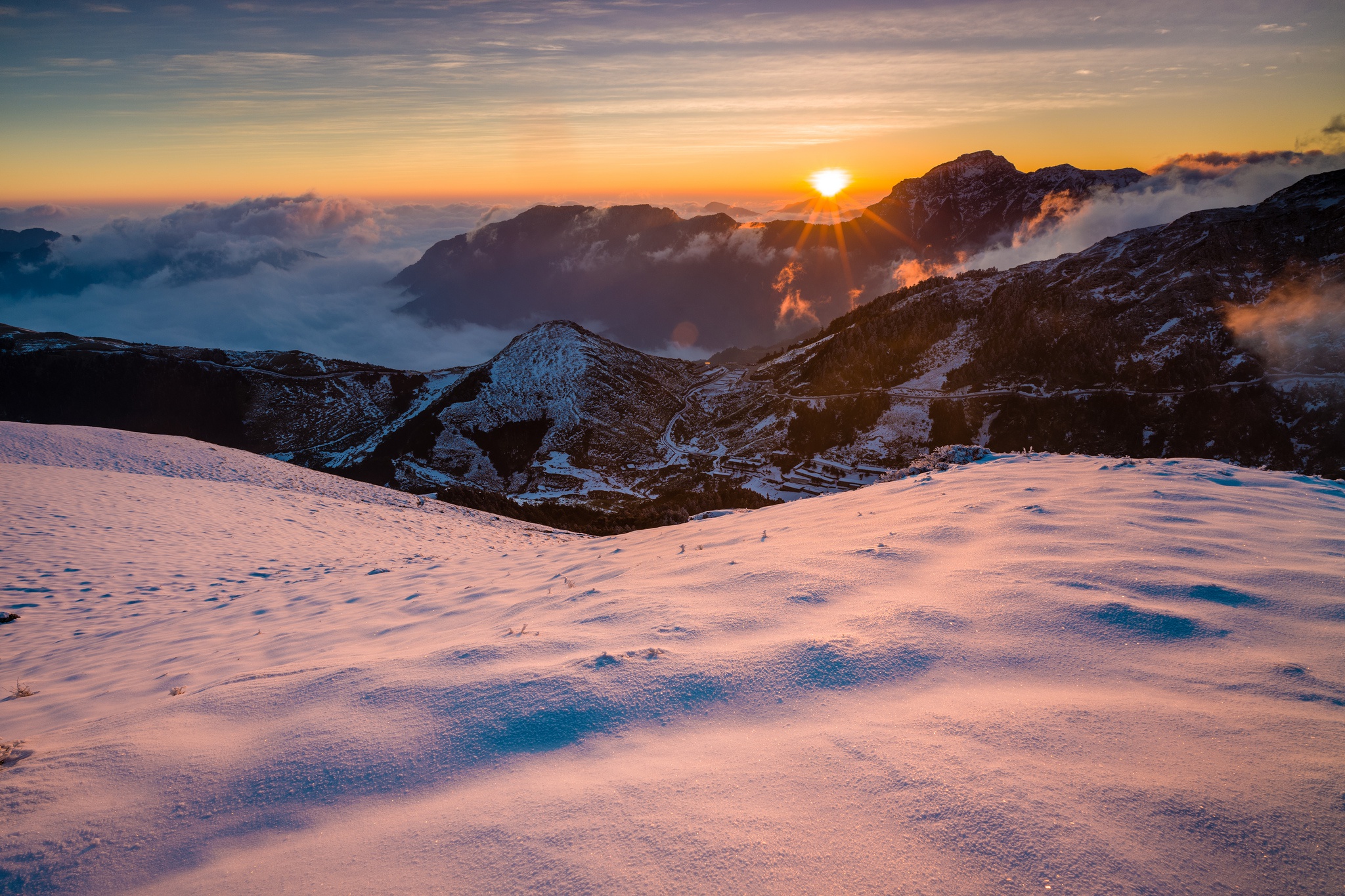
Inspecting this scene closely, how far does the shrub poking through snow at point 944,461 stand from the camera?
16094 millimetres

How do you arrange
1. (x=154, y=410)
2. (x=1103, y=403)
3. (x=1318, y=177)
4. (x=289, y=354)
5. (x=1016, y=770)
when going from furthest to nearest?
(x=289, y=354), (x=154, y=410), (x=1318, y=177), (x=1103, y=403), (x=1016, y=770)

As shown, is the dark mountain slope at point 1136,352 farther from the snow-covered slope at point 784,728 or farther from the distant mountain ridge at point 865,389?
the snow-covered slope at point 784,728

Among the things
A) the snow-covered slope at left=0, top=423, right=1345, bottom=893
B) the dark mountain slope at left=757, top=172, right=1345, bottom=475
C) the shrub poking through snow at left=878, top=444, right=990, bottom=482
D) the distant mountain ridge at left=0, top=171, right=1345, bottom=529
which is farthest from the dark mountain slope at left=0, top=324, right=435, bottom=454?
the snow-covered slope at left=0, top=423, right=1345, bottom=893

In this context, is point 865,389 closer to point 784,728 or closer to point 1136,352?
point 1136,352

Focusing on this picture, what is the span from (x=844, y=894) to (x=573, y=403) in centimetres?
9221

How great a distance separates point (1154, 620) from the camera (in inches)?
185

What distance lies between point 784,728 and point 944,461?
51.0 feet

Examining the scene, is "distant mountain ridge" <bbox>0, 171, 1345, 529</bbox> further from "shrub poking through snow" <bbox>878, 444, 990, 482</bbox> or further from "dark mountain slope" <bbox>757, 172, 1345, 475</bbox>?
"shrub poking through snow" <bbox>878, 444, 990, 482</bbox>

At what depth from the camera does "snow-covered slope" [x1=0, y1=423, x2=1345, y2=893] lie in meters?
2.60

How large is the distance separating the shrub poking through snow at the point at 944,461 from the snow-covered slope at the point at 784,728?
703cm

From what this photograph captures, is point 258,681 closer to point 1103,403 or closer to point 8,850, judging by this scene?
point 8,850

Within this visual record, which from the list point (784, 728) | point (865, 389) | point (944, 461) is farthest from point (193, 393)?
point (784, 728)

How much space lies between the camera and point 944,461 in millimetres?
17344

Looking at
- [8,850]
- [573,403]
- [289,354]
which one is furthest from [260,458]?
[289,354]
